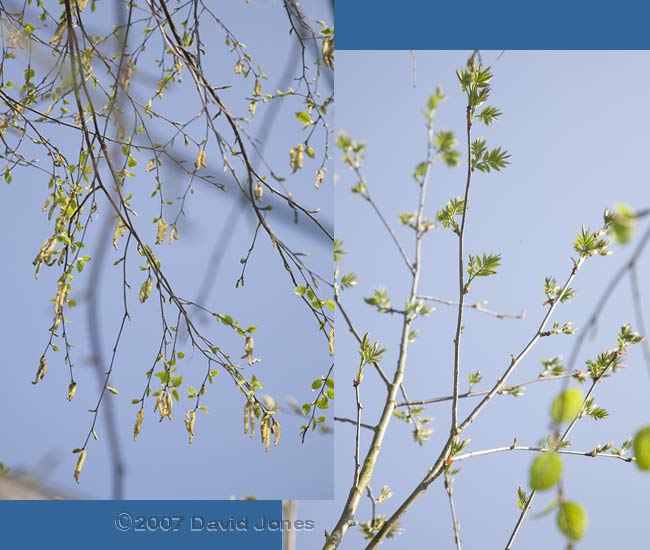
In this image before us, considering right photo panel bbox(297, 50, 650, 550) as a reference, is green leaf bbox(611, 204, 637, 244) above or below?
below

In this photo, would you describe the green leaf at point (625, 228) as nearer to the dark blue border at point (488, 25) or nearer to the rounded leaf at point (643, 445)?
the rounded leaf at point (643, 445)

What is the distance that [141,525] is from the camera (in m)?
2.14

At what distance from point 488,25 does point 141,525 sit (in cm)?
165

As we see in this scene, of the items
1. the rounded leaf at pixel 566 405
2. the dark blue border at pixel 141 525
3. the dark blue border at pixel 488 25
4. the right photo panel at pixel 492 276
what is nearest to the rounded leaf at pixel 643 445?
the rounded leaf at pixel 566 405

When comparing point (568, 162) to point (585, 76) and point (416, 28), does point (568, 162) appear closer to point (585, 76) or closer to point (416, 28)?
point (585, 76)

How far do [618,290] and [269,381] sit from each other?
95cm

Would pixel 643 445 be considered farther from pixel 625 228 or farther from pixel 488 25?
pixel 488 25

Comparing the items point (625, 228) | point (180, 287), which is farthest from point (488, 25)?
point (625, 228)

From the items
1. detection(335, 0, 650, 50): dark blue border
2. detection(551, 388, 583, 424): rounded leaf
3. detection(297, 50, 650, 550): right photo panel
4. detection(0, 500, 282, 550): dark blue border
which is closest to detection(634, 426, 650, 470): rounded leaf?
detection(551, 388, 583, 424): rounded leaf

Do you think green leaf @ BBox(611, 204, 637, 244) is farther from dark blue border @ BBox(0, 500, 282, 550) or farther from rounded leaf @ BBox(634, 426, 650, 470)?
dark blue border @ BBox(0, 500, 282, 550)

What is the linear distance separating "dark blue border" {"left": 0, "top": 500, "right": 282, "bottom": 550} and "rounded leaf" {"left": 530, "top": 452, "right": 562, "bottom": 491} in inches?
78.2

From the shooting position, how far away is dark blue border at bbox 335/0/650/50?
2254 millimetres

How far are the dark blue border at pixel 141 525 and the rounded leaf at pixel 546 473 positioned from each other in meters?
1.99

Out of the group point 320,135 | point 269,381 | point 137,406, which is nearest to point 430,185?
point 320,135
